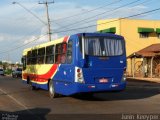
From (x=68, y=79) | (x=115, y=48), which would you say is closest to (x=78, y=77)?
(x=68, y=79)

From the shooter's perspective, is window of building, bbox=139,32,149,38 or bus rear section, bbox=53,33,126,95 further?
window of building, bbox=139,32,149,38

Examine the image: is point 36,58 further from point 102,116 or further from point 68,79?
point 102,116

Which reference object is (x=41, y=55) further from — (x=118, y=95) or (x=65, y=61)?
(x=65, y=61)

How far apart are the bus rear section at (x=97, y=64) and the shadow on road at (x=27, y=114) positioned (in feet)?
8.40

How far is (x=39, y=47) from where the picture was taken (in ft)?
83.8

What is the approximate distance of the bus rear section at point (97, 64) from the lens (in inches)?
729

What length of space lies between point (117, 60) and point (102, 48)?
861 mm

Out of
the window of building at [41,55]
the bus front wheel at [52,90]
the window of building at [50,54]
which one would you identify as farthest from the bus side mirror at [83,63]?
the window of building at [41,55]

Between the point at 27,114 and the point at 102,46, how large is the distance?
534 cm

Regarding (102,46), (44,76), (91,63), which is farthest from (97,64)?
(44,76)

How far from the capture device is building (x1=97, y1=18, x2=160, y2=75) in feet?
193

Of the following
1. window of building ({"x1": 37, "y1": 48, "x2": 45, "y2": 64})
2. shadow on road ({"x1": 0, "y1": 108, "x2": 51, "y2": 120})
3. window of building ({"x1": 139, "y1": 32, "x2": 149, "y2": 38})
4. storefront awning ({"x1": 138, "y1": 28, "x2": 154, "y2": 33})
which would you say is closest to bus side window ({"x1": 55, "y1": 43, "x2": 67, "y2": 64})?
window of building ({"x1": 37, "y1": 48, "x2": 45, "y2": 64})

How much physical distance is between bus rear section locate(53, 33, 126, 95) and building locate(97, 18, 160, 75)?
38478 millimetres

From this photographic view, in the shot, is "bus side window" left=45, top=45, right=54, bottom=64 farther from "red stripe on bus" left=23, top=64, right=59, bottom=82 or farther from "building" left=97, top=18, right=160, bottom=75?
"building" left=97, top=18, right=160, bottom=75
